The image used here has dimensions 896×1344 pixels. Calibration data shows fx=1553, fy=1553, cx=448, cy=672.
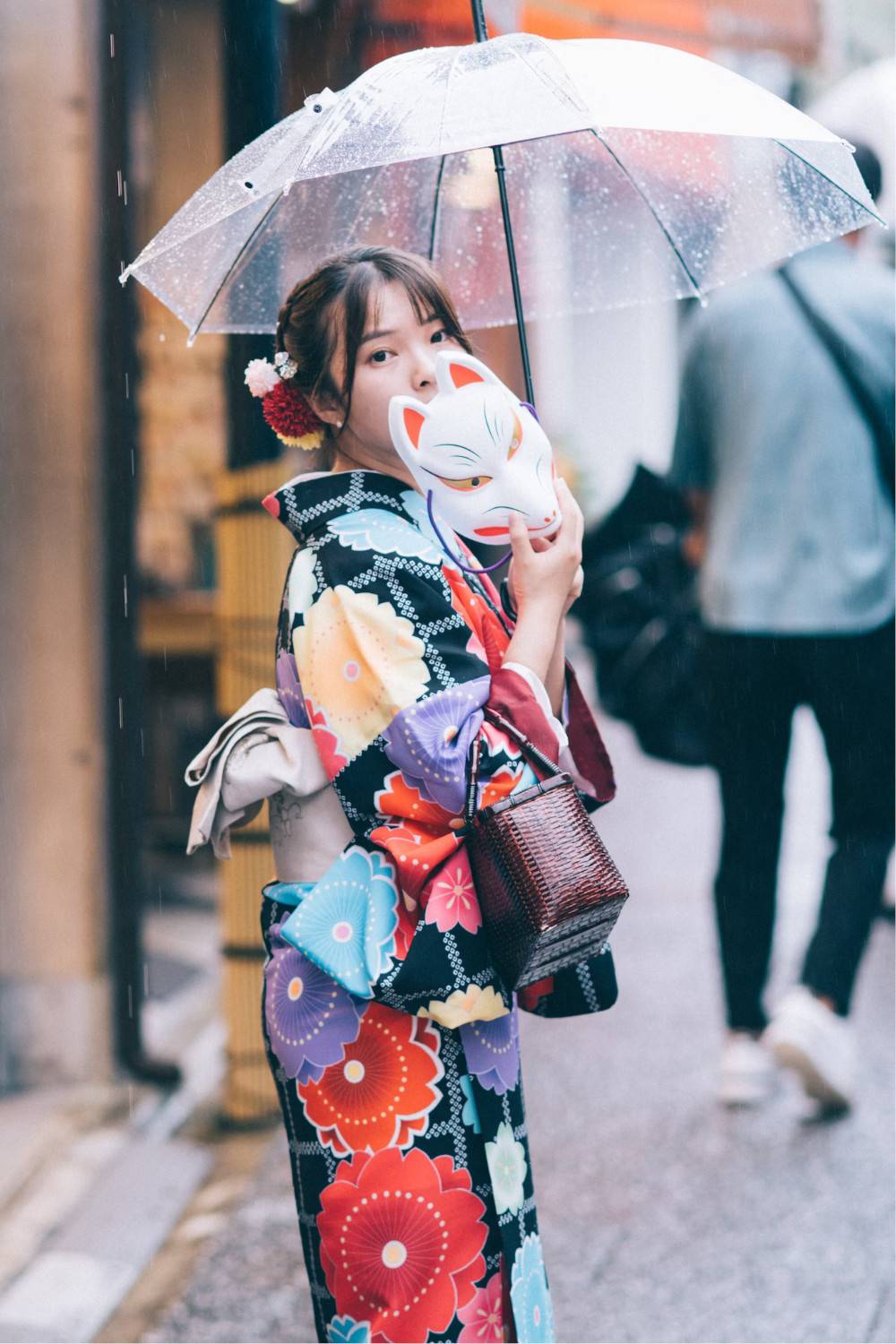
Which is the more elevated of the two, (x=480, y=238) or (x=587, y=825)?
(x=480, y=238)

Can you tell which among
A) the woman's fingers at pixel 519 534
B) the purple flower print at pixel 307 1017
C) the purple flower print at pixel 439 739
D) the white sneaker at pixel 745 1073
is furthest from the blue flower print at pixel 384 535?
the white sneaker at pixel 745 1073

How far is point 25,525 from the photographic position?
4109mm

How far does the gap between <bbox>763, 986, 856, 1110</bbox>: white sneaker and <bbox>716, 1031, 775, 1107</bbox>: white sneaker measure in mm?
207

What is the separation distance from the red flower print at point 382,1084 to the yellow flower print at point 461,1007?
0.32 feet

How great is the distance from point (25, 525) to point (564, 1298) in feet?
7.71

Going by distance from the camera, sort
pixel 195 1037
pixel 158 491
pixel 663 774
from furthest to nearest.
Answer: pixel 663 774
pixel 158 491
pixel 195 1037

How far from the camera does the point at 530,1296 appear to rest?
2119mm

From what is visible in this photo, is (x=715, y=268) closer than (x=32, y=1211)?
Yes

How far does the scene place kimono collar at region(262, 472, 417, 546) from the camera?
2107mm

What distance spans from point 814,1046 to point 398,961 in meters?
2.10

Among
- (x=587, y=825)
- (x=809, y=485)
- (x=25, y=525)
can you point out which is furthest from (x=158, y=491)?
(x=587, y=825)

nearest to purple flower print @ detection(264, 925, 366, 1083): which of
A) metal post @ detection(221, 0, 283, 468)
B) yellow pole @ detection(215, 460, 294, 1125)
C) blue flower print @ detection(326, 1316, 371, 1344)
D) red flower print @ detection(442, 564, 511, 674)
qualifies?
blue flower print @ detection(326, 1316, 371, 1344)

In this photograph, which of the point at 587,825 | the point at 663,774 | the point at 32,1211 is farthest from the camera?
the point at 663,774

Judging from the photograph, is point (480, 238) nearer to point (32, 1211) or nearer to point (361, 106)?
Answer: point (361, 106)
